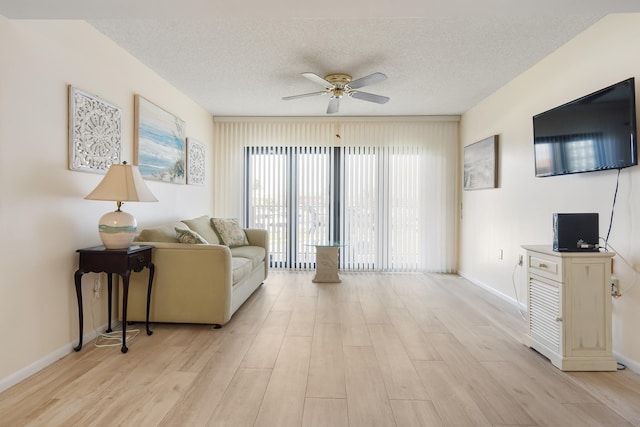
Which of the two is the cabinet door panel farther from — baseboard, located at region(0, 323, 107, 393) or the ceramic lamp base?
baseboard, located at region(0, 323, 107, 393)

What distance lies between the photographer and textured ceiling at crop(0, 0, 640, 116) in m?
2.00

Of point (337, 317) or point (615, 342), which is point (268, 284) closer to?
point (337, 317)

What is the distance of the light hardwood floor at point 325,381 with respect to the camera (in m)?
1.77

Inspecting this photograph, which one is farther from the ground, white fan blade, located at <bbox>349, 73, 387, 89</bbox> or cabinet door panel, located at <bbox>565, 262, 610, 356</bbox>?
white fan blade, located at <bbox>349, 73, 387, 89</bbox>

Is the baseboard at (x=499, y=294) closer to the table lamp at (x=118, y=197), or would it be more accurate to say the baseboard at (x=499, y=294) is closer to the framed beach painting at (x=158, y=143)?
the table lamp at (x=118, y=197)

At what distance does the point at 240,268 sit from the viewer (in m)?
3.44

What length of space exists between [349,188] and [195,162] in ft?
7.78

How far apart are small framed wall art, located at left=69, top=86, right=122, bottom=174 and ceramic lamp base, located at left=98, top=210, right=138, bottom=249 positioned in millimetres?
456

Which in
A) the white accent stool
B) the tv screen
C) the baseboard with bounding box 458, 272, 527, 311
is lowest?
the baseboard with bounding box 458, 272, 527, 311

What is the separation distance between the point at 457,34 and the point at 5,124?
3.23 metres

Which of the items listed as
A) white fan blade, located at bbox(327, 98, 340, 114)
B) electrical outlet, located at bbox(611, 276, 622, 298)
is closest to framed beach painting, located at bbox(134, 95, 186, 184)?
white fan blade, located at bbox(327, 98, 340, 114)

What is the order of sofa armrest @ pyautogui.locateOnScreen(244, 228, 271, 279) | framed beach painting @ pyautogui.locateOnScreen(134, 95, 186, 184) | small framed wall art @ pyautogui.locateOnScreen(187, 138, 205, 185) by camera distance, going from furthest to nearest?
sofa armrest @ pyautogui.locateOnScreen(244, 228, 271, 279) < small framed wall art @ pyautogui.locateOnScreen(187, 138, 205, 185) < framed beach painting @ pyautogui.locateOnScreen(134, 95, 186, 184)

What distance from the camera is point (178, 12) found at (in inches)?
80.6

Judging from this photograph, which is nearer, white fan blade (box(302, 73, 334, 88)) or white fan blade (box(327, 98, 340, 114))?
white fan blade (box(302, 73, 334, 88))
